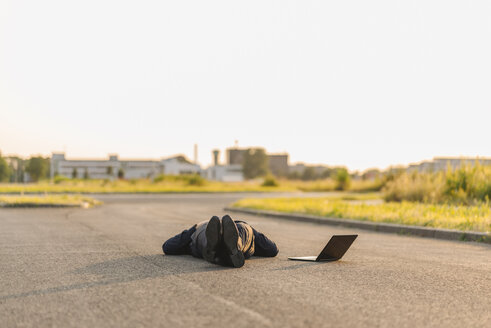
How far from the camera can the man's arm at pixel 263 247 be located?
7410 millimetres

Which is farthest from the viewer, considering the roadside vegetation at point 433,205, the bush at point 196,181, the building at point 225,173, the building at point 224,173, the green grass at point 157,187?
the building at point 225,173

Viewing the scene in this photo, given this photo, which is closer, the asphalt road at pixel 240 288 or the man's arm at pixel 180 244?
the asphalt road at pixel 240 288

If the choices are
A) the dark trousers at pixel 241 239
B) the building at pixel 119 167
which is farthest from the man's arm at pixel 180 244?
the building at pixel 119 167

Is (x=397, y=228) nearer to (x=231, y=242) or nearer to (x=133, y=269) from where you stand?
(x=231, y=242)

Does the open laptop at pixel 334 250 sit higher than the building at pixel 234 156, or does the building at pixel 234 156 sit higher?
the building at pixel 234 156

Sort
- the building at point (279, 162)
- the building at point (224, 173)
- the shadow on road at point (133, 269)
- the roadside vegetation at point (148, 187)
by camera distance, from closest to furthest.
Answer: the shadow on road at point (133, 269)
the roadside vegetation at point (148, 187)
the building at point (224, 173)
the building at point (279, 162)

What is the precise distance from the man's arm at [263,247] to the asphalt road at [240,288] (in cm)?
13

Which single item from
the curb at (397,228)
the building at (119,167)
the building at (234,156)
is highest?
the building at (234,156)

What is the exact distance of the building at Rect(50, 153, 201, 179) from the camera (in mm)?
147625

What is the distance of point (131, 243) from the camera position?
30.4ft

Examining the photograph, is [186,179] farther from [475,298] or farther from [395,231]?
[475,298]

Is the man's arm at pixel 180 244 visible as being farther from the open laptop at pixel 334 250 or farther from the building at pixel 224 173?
the building at pixel 224 173

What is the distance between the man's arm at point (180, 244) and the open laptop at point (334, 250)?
135cm

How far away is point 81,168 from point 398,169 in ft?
507
